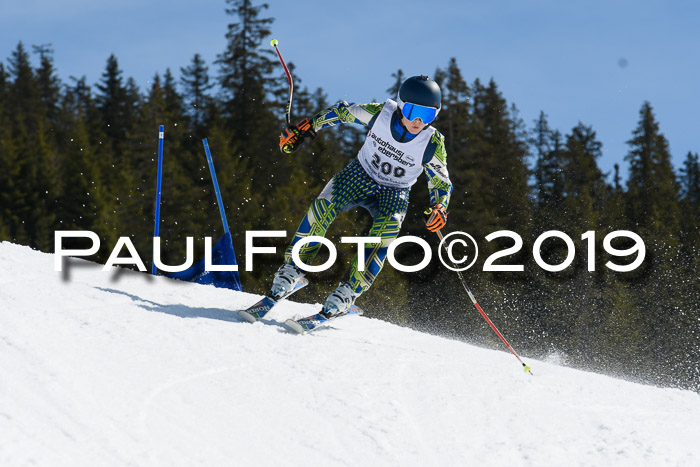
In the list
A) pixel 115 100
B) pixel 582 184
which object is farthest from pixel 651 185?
pixel 115 100

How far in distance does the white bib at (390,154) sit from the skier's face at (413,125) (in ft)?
0.23

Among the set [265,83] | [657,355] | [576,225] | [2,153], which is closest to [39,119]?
[2,153]

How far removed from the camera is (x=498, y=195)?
111 feet

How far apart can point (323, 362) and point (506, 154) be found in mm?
32292

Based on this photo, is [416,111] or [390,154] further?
[390,154]

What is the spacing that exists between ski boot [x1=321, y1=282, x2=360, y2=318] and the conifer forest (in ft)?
66.1

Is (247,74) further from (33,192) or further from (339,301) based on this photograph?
(339,301)

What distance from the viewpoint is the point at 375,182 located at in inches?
219

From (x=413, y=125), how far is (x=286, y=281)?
5.11 feet

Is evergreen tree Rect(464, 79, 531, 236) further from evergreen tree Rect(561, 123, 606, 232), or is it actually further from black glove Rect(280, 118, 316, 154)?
black glove Rect(280, 118, 316, 154)

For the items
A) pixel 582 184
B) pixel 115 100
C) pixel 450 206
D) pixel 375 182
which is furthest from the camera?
pixel 115 100

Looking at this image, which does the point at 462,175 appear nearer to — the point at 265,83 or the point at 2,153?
the point at 265,83

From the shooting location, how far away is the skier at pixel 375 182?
17.7 ft

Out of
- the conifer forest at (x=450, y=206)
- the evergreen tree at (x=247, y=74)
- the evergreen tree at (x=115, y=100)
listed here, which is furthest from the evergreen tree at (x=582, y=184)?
the evergreen tree at (x=115, y=100)
